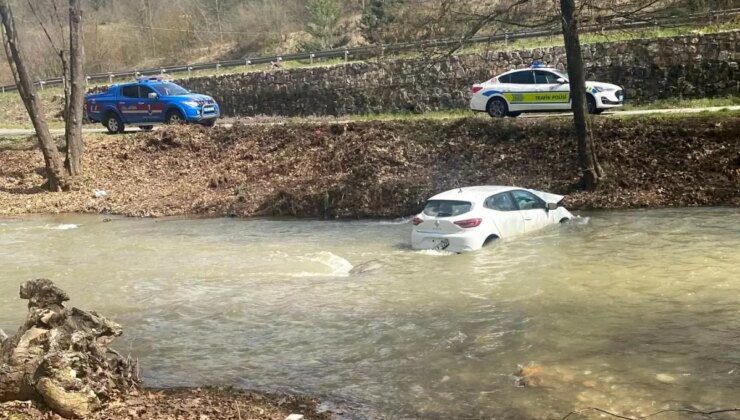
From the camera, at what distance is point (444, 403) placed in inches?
289

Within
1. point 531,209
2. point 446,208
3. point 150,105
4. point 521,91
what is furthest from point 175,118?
point 531,209

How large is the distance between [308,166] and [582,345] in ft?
53.8

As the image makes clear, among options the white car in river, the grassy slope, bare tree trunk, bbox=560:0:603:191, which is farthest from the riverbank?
the grassy slope

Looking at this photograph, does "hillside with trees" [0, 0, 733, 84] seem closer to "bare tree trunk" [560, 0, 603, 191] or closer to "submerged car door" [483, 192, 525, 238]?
"bare tree trunk" [560, 0, 603, 191]

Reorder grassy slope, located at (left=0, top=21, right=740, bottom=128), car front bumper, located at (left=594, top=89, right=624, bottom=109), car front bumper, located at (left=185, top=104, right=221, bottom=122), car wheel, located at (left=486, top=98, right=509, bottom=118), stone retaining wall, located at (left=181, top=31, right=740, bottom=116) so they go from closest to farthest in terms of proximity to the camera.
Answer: car front bumper, located at (left=594, top=89, right=624, bottom=109)
grassy slope, located at (left=0, top=21, right=740, bottom=128)
car wheel, located at (left=486, top=98, right=509, bottom=118)
stone retaining wall, located at (left=181, top=31, right=740, bottom=116)
car front bumper, located at (left=185, top=104, right=221, bottom=122)

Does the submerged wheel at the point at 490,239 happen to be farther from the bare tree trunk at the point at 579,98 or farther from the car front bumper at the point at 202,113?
the car front bumper at the point at 202,113

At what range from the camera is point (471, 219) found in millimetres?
13797

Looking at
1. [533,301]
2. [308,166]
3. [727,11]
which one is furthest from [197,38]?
[533,301]

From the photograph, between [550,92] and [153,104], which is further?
[153,104]

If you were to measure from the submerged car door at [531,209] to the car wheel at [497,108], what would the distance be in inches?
355

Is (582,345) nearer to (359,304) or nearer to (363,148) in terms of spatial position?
(359,304)

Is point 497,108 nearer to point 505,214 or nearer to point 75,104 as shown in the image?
point 505,214

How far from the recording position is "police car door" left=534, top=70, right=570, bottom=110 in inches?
909

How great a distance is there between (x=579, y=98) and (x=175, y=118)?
16903mm
